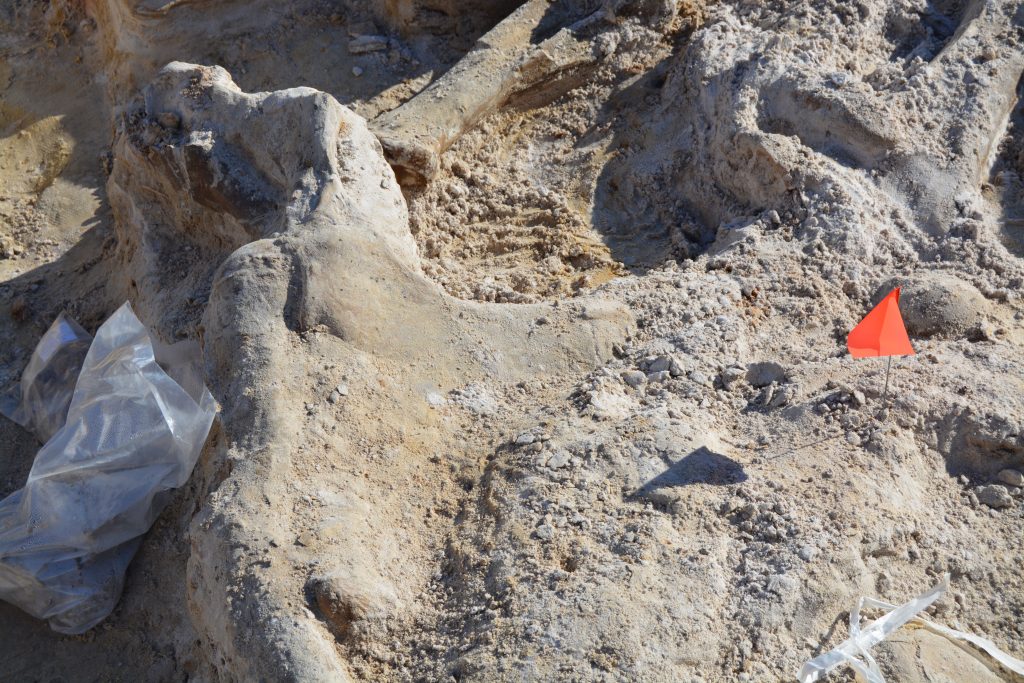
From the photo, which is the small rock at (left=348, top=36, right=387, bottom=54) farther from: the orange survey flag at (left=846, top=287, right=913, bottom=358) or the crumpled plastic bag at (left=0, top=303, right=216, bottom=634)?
the orange survey flag at (left=846, top=287, right=913, bottom=358)

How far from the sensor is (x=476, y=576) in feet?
8.21

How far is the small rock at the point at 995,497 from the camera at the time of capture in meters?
2.62

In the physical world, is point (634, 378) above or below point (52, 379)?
above

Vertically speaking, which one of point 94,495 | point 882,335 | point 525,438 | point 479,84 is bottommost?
point 94,495

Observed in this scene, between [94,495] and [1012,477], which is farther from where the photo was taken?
[94,495]

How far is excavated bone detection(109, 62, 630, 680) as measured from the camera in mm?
2473

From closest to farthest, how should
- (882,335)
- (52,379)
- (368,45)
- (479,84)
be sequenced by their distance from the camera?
(882,335) → (52,379) → (479,84) → (368,45)

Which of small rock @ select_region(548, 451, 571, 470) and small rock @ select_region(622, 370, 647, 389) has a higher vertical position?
small rock @ select_region(622, 370, 647, 389)

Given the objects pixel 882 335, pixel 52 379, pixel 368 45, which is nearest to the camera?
pixel 882 335

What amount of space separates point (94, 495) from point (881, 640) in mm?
2237

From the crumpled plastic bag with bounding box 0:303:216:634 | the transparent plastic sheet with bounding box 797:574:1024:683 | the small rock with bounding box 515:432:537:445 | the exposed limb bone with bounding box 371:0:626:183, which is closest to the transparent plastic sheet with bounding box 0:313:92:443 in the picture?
the crumpled plastic bag with bounding box 0:303:216:634

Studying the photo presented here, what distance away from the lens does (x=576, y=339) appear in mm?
3133

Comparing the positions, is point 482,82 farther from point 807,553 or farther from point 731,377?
point 807,553

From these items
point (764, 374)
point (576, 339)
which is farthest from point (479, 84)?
point (764, 374)
